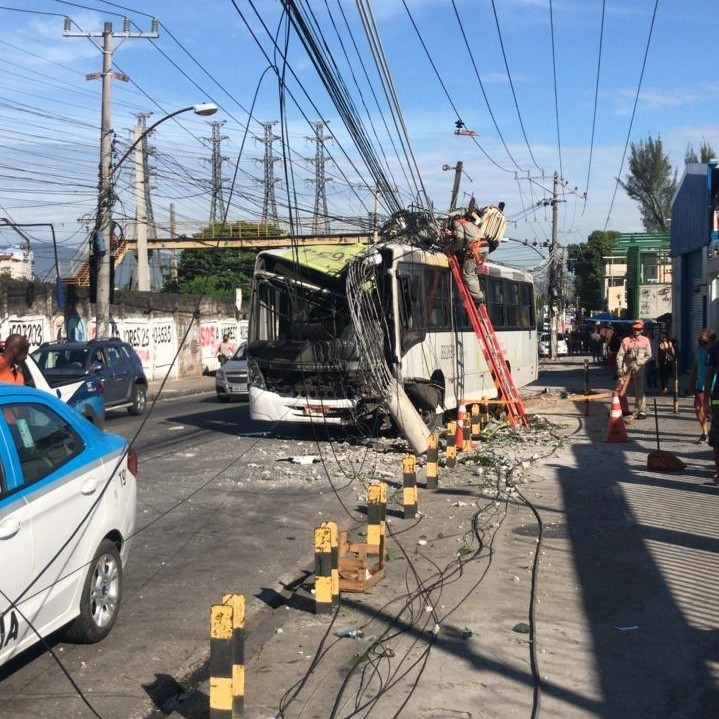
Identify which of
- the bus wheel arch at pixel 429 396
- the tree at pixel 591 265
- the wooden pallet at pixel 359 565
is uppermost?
the tree at pixel 591 265

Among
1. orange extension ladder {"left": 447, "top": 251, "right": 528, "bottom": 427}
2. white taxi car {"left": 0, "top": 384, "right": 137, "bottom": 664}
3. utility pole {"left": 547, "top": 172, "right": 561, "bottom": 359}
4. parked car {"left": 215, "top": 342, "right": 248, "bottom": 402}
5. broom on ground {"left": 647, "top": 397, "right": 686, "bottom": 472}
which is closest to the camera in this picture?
white taxi car {"left": 0, "top": 384, "right": 137, "bottom": 664}

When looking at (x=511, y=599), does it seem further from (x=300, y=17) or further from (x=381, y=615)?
(x=300, y=17)

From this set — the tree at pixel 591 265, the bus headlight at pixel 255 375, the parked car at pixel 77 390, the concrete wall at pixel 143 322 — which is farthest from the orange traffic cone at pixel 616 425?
the tree at pixel 591 265

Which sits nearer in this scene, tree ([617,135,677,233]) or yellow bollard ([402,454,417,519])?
yellow bollard ([402,454,417,519])

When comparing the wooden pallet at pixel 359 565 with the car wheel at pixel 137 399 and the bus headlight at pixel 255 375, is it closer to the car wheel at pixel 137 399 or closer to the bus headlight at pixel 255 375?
the bus headlight at pixel 255 375

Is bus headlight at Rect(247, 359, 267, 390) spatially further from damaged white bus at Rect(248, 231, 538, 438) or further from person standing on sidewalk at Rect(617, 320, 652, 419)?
person standing on sidewalk at Rect(617, 320, 652, 419)

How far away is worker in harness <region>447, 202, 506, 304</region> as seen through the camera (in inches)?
708

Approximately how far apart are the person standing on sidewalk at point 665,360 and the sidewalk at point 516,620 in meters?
11.8

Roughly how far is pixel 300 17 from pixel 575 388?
21.6 m

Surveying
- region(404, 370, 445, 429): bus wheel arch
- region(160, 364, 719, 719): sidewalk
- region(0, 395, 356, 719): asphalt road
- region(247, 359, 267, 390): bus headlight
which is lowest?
region(0, 395, 356, 719): asphalt road

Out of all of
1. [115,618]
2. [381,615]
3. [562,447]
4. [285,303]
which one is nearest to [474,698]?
[381,615]

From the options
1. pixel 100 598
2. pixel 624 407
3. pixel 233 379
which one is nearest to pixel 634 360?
pixel 624 407

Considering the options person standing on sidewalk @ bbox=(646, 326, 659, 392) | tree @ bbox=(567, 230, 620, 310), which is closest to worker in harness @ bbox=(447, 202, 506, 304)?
person standing on sidewalk @ bbox=(646, 326, 659, 392)

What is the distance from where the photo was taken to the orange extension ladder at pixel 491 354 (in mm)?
18547
